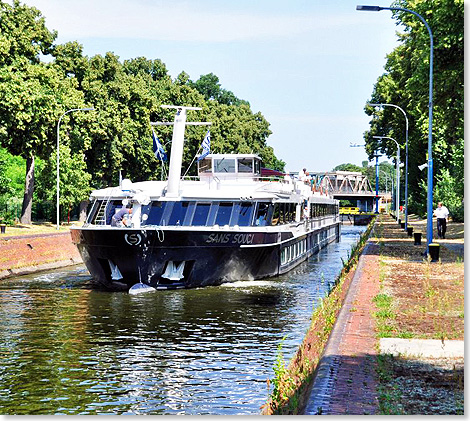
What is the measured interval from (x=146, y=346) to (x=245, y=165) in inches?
712

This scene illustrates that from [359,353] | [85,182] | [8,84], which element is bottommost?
[359,353]

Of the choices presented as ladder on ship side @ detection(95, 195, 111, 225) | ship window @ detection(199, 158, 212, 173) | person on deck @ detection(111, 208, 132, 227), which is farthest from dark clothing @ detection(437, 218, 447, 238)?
person on deck @ detection(111, 208, 132, 227)

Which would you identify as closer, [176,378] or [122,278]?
[176,378]

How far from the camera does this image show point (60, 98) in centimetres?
4888

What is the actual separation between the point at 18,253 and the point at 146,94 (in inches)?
1377

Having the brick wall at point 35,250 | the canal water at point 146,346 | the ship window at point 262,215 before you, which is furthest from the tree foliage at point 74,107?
the canal water at point 146,346

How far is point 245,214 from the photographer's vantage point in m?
26.9

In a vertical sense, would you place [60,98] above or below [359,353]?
above

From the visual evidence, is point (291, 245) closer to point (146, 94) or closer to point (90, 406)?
point (90, 406)

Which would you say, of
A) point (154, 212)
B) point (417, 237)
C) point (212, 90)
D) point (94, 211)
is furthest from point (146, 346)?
point (212, 90)

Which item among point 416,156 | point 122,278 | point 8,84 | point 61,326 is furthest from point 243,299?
point 416,156

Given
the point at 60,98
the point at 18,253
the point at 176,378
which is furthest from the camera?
the point at 60,98

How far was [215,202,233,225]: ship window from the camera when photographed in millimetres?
26375

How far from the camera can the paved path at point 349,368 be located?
8219mm
